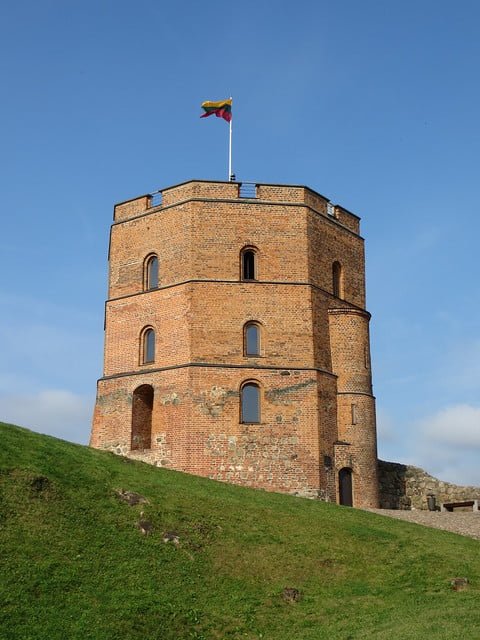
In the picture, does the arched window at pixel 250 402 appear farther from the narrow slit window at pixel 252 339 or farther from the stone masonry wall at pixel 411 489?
the stone masonry wall at pixel 411 489

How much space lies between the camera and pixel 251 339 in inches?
1120

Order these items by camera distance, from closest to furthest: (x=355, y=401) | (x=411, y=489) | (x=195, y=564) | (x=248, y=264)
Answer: (x=195, y=564), (x=355, y=401), (x=248, y=264), (x=411, y=489)

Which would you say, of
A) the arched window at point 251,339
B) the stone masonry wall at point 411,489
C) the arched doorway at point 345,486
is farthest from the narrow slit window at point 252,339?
the stone masonry wall at point 411,489

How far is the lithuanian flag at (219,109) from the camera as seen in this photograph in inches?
1249

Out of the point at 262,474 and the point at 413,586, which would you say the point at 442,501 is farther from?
the point at 413,586

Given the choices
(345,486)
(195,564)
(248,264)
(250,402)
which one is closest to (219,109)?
(248,264)

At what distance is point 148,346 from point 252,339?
359 cm

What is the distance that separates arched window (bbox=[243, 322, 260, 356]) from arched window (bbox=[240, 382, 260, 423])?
1087 millimetres

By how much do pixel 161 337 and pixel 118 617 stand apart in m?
14.7

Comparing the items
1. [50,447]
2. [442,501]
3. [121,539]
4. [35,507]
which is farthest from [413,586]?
[442,501]

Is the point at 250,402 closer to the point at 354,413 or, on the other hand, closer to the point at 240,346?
the point at 240,346

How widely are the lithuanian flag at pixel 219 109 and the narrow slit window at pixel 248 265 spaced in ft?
18.8

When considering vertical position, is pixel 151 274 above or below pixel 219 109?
below

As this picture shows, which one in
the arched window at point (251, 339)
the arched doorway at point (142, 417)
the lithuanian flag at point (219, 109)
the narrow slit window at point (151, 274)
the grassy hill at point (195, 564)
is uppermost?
the lithuanian flag at point (219, 109)
